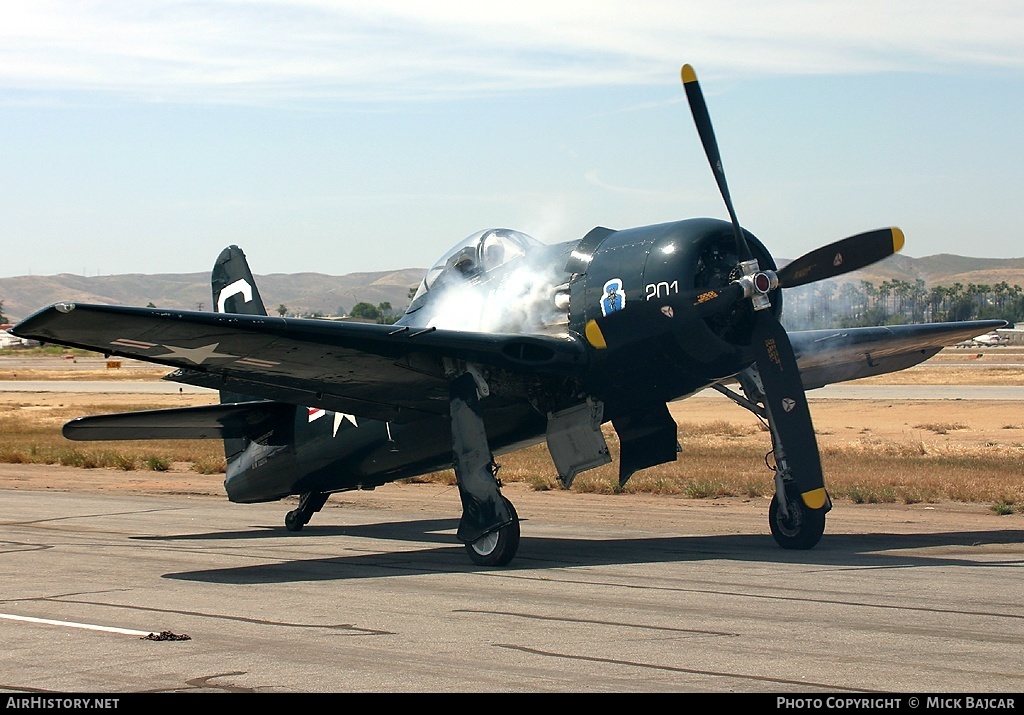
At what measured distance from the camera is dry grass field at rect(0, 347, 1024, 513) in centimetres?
2239

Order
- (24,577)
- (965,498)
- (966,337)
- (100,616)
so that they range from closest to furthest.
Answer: (100,616)
(24,577)
(966,337)
(965,498)

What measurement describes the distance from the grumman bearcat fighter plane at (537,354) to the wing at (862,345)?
4 centimetres

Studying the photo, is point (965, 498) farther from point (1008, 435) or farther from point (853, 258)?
point (1008, 435)

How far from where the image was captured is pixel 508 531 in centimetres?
1334

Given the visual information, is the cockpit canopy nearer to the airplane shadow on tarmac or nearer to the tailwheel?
the airplane shadow on tarmac

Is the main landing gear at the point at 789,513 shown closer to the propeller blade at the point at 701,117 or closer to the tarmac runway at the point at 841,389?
the propeller blade at the point at 701,117

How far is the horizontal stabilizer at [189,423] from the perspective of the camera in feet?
52.0

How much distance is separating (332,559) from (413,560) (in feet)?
3.28

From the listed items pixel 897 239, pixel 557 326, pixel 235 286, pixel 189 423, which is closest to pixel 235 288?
pixel 235 286

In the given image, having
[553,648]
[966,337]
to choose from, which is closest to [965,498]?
[966,337]

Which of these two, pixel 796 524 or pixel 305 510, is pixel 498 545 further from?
pixel 305 510

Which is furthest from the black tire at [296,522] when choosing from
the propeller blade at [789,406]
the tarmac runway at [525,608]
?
the propeller blade at [789,406]

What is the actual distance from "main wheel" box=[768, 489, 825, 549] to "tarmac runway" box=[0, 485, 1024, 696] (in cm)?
24

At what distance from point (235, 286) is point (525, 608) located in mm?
10107
